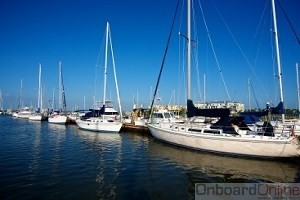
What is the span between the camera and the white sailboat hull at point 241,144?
18594mm

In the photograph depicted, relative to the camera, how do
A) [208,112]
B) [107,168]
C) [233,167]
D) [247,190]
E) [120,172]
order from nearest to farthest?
[247,190], [120,172], [107,168], [233,167], [208,112]

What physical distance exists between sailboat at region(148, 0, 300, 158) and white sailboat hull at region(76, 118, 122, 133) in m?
12.0

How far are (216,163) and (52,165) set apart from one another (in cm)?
1060

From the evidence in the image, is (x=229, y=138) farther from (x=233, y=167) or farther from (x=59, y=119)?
(x=59, y=119)

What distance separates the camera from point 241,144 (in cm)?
2002

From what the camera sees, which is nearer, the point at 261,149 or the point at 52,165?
the point at 52,165

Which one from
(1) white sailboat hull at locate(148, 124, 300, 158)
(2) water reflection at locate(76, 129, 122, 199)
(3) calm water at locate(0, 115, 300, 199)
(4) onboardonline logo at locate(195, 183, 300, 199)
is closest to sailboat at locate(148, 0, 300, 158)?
(1) white sailboat hull at locate(148, 124, 300, 158)

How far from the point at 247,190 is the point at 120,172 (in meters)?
6.96

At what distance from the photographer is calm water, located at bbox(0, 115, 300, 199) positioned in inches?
495

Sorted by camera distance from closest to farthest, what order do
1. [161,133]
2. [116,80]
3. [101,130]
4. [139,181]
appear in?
[139,181] → [161,133] → [101,130] → [116,80]

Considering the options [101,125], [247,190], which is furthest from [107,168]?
[101,125]

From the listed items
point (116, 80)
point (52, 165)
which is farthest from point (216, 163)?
point (116, 80)

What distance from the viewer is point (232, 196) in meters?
12.3

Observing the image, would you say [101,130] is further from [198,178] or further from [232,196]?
[232,196]
